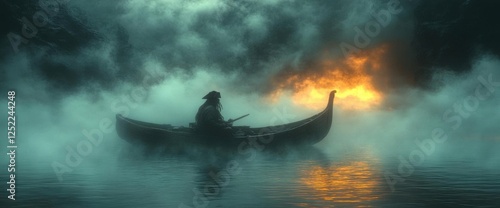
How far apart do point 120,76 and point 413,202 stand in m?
67.8

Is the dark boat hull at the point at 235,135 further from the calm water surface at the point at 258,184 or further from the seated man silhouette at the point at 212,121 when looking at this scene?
the calm water surface at the point at 258,184

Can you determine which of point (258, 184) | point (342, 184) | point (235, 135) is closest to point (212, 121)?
point (235, 135)

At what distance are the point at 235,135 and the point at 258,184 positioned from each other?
1307cm

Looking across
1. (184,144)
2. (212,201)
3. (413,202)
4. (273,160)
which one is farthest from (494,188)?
(184,144)

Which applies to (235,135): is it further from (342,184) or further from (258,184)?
(342,184)

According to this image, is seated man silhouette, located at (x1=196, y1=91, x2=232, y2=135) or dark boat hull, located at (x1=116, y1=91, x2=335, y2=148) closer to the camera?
seated man silhouette, located at (x1=196, y1=91, x2=232, y2=135)

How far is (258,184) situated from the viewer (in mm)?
22234

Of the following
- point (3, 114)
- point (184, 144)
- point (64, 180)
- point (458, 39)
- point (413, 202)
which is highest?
Result: point (458, 39)

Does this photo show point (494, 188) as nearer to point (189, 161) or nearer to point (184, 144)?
point (189, 161)

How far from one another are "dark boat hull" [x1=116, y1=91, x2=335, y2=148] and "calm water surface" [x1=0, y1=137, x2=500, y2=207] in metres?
1.50

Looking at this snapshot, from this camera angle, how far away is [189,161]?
32.9 m

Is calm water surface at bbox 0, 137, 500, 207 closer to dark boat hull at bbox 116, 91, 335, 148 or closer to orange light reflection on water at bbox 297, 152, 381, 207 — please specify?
orange light reflection on water at bbox 297, 152, 381, 207

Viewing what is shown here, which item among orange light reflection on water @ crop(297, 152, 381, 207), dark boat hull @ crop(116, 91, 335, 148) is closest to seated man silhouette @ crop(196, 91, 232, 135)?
dark boat hull @ crop(116, 91, 335, 148)

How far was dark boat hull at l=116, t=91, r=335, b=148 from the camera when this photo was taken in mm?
35125
